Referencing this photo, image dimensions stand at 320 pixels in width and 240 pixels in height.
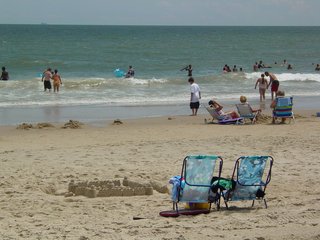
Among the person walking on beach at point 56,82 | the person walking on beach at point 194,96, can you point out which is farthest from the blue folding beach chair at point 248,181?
the person walking on beach at point 56,82

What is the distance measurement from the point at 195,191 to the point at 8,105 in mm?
13852

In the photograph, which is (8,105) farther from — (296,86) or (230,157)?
(296,86)

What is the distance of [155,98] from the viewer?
882 inches

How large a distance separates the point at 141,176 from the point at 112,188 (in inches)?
39.1

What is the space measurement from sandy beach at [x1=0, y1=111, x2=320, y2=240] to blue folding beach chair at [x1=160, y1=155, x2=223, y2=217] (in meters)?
0.18

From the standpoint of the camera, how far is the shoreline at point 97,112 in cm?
1677

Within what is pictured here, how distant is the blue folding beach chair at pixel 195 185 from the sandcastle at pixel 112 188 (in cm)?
116

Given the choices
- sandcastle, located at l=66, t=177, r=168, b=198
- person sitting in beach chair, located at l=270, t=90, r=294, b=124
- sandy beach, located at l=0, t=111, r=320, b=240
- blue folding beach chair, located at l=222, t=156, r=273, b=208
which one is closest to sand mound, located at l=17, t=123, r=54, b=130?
sandy beach, located at l=0, t=111, r=320, b=240

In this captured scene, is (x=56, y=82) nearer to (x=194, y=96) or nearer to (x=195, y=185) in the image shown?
(x=194, y=96)

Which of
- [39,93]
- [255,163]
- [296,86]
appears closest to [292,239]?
[255,163]

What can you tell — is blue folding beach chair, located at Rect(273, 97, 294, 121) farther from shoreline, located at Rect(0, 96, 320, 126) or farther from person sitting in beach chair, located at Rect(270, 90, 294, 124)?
shoreline, located at Rect(0, 96, 320, 126)

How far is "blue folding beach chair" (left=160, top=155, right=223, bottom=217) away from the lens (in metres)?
7.05

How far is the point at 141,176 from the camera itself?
9.16 m

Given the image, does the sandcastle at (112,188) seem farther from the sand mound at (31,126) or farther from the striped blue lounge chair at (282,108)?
the striped blue lounge chair at (282,108)
